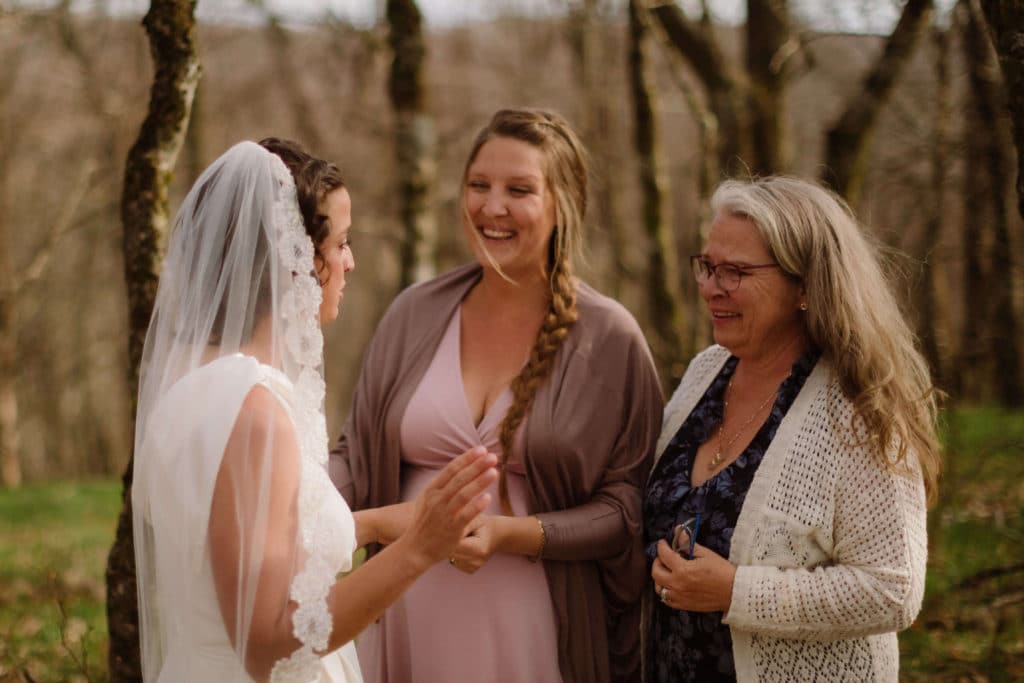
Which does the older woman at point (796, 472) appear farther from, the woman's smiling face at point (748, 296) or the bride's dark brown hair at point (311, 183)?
the bride's dark brown hair at point (311, 183)

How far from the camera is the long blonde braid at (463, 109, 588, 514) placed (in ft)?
11.0

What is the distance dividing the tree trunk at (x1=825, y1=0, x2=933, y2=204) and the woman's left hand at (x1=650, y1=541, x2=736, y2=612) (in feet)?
13.9

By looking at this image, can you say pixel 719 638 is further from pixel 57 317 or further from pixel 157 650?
pixel 57 317

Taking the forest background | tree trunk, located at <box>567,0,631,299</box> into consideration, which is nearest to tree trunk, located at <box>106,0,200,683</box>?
the forest background

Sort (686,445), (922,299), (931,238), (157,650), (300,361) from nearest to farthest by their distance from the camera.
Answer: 1. (300,361)
2. (157,650)
3. (686,445)
4. (931,238)
5. (922,299)

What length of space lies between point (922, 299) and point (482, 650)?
26.5ft

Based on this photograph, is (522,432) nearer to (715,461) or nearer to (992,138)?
(715,461)

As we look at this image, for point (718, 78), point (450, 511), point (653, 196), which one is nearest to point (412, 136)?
point (653, 196)

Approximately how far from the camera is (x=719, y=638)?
2.93m

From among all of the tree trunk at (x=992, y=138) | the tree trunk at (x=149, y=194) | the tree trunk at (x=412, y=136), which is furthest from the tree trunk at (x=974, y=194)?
the tree trunk at (x=149, y=194)

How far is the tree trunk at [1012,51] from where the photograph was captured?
3.07m

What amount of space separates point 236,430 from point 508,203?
5.00 feet

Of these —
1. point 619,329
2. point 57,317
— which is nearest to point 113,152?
point 57,317

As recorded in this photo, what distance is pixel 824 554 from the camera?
2832 millimetres
